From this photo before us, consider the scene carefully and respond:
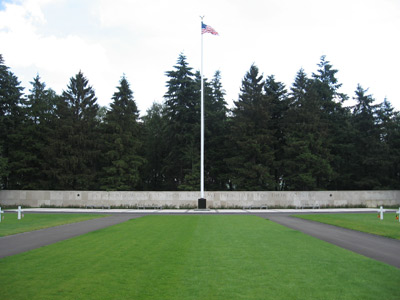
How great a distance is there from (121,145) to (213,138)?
1238 cm

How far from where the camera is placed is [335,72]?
51.5m

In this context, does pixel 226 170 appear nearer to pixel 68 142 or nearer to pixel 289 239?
pixel 68 142

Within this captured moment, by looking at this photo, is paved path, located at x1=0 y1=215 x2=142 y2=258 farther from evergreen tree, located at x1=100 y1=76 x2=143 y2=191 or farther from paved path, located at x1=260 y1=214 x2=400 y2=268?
evergreen tree, located at x1=100 y1=76 x2=143 y2=191

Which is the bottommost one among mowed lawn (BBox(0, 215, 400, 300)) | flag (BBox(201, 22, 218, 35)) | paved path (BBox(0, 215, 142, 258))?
paved path (BBox(0, 215, 142, 258))

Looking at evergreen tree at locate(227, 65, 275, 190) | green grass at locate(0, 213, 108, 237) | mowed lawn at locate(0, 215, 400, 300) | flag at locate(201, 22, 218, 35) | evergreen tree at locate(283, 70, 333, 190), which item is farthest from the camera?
evergreen tree at locate(227, 65, 275, 190)

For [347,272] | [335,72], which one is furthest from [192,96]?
[347,272]

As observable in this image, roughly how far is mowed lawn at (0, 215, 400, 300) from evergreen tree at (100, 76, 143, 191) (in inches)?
1218

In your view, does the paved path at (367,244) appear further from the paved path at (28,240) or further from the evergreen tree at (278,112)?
the evergreen tree at (278,112)

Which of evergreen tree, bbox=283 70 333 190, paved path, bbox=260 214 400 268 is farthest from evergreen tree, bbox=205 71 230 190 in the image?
paved path, bbox=260 214 400 268

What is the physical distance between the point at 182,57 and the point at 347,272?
44.3 m

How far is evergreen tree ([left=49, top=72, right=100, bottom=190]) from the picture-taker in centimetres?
4325

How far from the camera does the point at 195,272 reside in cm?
744

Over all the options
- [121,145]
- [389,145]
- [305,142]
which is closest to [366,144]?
[389,145]

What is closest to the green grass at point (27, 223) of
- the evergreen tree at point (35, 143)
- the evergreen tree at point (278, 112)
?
the evergreen tree at point (35, 143)
